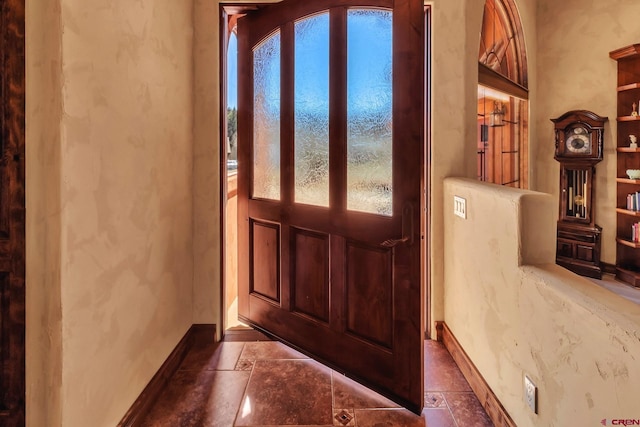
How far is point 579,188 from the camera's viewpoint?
15.6ft

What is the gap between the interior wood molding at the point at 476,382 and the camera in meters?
1.59

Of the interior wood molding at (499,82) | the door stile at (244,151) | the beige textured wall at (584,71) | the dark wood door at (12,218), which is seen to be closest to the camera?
the dark wood door at (12,218)

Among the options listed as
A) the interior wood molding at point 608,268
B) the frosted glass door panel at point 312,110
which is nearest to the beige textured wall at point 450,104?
the frosted glass door panel at point 312,110

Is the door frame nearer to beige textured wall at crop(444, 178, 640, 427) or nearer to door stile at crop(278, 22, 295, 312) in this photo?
beige textured wall at crop(444, 178, 640, 427)

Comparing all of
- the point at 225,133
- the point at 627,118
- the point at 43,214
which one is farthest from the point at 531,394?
the point at 627,118

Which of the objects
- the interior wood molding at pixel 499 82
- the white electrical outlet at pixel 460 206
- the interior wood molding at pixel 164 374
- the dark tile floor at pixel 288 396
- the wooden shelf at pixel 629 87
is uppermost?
the wooden shelf at pixel 629 87

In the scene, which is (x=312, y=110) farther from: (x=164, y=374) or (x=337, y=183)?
(x=164, y=374)

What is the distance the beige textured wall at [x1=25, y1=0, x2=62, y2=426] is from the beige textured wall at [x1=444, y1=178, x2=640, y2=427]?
5.12 feet

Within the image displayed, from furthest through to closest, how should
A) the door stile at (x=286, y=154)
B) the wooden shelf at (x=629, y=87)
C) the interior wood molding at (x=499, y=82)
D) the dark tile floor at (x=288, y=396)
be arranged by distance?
1. the wooden shelf at (x=629, y=87)
2. the interior wood molding at (x=499, y=82)
3. the door stile at (x=286, y=154)
4. the dark tile floor at (x=288, y=396)

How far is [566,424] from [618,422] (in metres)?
0.27

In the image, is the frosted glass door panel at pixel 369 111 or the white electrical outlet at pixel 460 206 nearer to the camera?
the frosted glass door panel at pixel 369 111

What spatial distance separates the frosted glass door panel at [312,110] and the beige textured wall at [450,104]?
706 mm

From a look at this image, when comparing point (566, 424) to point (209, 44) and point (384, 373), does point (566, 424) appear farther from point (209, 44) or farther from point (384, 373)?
point (209, 44)

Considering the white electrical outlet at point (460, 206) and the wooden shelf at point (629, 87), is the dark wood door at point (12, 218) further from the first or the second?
the wooden shelf at point (629, 87)
